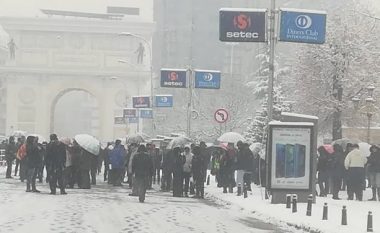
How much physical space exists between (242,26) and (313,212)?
273 inches

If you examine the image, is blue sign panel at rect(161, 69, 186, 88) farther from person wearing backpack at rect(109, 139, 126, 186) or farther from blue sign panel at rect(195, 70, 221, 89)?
person wearing backpack at rect(109, 139, 126, 186)

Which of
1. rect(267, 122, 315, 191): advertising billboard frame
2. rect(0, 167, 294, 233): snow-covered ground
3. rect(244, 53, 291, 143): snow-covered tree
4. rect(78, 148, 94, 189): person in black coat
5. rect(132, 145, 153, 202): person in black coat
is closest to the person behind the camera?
rect(0, 167, 294, 233): snow-covered ground

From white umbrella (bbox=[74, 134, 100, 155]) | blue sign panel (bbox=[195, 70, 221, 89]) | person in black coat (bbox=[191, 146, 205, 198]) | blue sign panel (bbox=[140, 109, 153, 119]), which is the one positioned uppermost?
blue sign panel (bbox=[195, 70, 221, 89])

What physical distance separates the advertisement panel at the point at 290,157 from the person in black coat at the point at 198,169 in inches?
132

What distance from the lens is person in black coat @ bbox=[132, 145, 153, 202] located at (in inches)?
852

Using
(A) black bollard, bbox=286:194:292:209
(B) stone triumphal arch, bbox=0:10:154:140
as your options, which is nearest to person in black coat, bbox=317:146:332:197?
(A) black bollard, bbox=286:194:292:209

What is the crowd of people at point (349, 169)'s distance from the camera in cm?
2306

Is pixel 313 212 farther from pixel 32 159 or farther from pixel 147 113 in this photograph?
pixel 147 113

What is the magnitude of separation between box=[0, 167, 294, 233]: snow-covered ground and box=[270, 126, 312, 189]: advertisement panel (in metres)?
1.41

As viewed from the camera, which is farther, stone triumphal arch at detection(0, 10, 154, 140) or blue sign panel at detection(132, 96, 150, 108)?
stone triumphal arch at detection(0, 10, 154, 140)

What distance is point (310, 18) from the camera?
74.9ft

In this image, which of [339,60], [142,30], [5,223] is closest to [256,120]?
[339,60]

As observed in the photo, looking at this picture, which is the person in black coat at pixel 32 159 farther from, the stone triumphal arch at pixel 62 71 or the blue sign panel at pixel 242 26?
the stone triumphal arch at pixel 62 71

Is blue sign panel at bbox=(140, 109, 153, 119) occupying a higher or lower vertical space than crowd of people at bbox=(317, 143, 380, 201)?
higher
